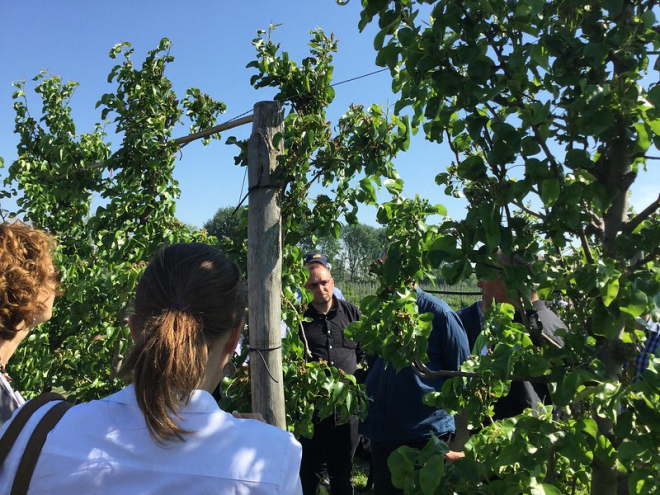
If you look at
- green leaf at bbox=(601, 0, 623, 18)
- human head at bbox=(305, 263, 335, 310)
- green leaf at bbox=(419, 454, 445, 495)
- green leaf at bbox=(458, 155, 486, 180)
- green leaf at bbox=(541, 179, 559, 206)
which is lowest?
green leaf at bbox=(419, 454, 445, 495)

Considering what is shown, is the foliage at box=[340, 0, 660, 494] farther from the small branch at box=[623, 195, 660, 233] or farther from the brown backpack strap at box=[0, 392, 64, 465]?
the brown backpack strap at box=[0, 392, 64, 465]

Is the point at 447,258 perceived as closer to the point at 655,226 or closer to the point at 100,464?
the point at 655,226

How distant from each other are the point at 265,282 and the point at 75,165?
6.88ft

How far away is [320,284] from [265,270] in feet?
6.87

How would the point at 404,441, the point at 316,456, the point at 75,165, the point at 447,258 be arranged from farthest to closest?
1. the point at 316,456
2. the point at 75,165
3. the point at 404,441
4. the point at 447,258

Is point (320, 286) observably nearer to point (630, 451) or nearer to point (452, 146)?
point (452, 146)

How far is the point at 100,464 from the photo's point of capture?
1115mm

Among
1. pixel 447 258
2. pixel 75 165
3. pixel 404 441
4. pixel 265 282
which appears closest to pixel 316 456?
pixel 404 441

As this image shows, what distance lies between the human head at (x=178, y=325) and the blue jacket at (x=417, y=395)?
2.29 metres

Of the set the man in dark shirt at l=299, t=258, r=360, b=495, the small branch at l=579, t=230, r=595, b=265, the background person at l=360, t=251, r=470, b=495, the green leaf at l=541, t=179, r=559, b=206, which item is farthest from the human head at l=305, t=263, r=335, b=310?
the green leaf at l=541, t=179, r=559, b=206

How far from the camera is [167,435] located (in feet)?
3.72

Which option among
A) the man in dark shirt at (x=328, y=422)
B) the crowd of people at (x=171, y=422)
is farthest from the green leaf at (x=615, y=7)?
the man in dark shirt at (x=328, y=422)

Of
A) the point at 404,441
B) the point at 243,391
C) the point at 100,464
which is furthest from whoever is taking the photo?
the point at 404,441

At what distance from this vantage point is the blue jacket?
3.48 m
